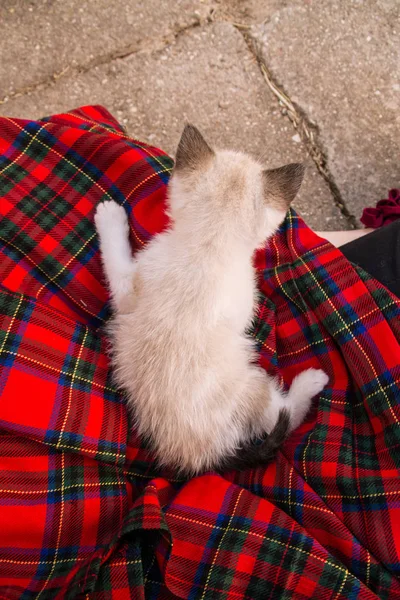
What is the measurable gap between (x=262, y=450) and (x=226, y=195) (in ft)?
2.65

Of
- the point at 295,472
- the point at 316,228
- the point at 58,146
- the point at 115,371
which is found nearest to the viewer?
the point at 295,472

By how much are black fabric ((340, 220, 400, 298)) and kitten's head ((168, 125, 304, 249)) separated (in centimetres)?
36

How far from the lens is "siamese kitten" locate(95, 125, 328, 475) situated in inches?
56.3

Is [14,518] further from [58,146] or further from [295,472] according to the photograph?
[58,146]

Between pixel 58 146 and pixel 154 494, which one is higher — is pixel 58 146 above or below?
above

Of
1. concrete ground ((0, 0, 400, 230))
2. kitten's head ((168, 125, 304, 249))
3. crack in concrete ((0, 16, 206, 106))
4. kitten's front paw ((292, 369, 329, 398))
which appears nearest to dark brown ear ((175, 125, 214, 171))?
kitten's head ((168, 125, 304, 249))

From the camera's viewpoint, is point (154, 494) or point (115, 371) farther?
point (115, 371)

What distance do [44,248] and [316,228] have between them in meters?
1.41

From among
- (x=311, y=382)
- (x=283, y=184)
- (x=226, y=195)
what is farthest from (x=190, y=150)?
(x=311, y=382)

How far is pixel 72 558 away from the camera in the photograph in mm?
1287

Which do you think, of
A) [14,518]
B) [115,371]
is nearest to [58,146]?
[115,371]

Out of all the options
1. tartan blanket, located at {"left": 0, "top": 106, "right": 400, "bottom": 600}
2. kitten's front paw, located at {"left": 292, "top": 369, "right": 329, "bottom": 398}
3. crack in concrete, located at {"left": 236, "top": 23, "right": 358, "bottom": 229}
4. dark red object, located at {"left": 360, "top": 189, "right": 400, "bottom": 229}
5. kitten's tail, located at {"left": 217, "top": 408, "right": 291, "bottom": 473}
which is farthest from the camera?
crack in concrete, located at {"left": 236, "top": 23, "right": 358, "bottom": 229}

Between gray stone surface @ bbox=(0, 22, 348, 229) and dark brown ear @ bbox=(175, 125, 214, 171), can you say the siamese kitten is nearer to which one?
dark brown ear @ bbox=(175, 125, 214, 171)

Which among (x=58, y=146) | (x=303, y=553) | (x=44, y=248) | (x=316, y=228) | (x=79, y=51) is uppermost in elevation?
(x=79, y=51)
